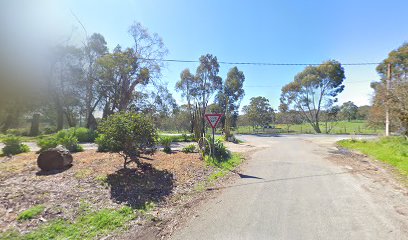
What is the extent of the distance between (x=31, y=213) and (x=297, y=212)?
4887mm

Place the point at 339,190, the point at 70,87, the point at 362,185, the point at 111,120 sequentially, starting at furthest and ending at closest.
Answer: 1. the point at 70,87
2. the point at 111,120
3. the point at 362,185
4. the point at 339,190

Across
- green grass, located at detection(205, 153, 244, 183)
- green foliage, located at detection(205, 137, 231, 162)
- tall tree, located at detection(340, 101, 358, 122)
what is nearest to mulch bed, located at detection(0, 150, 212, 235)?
green grass, located at detection(205, 153, 244, 183)

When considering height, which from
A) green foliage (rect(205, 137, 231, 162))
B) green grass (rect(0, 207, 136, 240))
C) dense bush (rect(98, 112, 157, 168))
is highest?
dense bush (rect(98, 112, 157, 168))

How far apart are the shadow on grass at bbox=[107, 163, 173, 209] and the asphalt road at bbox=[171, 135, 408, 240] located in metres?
1.30

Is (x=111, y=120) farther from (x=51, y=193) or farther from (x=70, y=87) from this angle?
(x=70, y=87)

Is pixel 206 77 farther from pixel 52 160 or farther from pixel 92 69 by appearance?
pixel 52 160

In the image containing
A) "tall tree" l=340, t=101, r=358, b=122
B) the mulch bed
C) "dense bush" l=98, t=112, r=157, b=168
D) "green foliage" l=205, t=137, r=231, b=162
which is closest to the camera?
the mulch bed

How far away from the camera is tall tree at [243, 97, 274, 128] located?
5006 centimetres

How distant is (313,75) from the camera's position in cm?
3869

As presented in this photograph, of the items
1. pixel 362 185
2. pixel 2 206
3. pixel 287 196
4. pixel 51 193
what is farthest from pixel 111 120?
pixel 362 185

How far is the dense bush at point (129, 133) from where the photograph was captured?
6516 millimetres

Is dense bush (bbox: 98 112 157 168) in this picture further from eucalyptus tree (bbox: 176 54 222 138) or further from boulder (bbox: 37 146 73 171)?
eucalyptus tree (bbox: 176 54 222 138)

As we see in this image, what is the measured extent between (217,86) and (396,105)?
2886 cm

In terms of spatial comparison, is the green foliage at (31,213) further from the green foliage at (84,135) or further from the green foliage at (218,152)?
the green foliage at (84,135)
